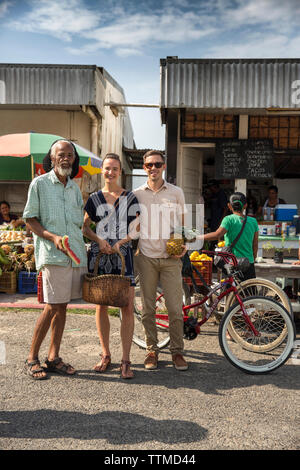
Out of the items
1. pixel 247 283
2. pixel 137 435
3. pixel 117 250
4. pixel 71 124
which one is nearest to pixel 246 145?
pixel 71 124

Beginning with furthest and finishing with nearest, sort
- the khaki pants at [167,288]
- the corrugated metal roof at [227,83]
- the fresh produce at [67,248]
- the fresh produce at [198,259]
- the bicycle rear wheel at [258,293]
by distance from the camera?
the corrugated metal roof at [227,83], the fresh produce at [198,259], the bicycle rear wheel at [258,293], the khaki pants at [167,288], the fresh produce at [67,248]

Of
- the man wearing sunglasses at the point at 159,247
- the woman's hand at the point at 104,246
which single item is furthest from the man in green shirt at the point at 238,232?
the woman's hand at the point at 104,246

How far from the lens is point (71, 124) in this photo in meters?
13.2

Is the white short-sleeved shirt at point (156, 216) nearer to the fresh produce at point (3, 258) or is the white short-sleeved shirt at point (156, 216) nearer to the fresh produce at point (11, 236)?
the fresh produce at point (3, 258)

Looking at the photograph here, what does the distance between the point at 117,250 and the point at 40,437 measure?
1824 mm

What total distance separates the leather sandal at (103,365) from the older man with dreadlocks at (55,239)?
0.24 meters

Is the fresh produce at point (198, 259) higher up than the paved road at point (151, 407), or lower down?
higher up

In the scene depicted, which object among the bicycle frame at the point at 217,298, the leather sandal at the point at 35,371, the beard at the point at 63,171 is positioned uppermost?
the beard at the point at 63,171

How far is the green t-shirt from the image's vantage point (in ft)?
19.9

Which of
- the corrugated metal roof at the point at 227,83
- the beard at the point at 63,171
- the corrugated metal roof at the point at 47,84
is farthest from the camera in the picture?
the corrugated metal roof at the point at 47,84

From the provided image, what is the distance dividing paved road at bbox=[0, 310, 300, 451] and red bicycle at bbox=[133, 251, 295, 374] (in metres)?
0.18

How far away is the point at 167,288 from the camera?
16.2 ft

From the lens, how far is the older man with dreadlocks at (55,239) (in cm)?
449

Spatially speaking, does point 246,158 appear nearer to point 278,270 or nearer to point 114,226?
point 278,270
